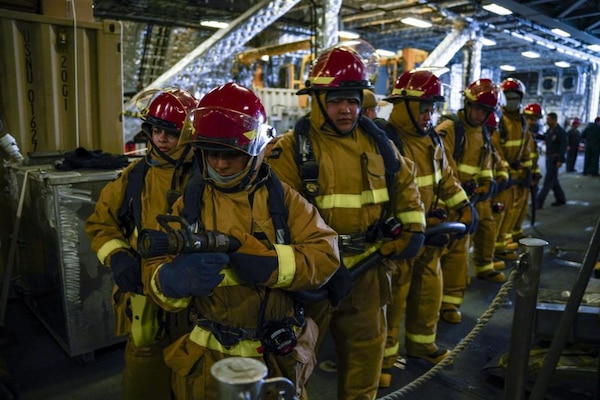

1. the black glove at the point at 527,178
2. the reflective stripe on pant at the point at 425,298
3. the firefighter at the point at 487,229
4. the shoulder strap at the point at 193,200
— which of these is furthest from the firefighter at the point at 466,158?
the shoulder strap at the point at 193,200

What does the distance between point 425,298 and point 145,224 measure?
2.07 m

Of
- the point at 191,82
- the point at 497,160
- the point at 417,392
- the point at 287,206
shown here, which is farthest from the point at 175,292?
the point at 191,82

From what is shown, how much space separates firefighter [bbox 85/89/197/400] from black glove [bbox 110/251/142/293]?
0.01m

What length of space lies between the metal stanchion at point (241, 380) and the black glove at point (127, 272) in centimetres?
121

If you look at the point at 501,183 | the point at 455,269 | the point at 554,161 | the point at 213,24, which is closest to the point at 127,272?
the point at 455,269

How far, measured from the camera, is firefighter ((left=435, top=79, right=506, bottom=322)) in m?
4.07

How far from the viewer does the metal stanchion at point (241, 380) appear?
1000 millimetres

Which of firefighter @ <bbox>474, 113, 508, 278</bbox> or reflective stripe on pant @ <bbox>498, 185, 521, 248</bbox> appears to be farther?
reflective stripe on pant @ <bbox>498, 185, 521, 248</bbox>

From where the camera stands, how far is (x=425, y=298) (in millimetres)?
3355

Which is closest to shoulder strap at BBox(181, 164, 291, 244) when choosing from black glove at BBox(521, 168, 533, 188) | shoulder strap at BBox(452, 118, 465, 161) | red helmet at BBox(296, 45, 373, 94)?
red helmet at BBox(296, 45, 373, 94)

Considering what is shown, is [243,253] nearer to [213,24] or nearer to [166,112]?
[166,112]

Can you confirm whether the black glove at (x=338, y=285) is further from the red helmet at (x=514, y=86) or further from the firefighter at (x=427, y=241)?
the red helmet at (x=514, y=86)

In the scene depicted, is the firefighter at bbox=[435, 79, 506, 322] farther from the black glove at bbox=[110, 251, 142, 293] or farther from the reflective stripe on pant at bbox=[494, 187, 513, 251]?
the black glove at bbox=[110, 251, 142, 293]

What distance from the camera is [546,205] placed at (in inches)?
365
